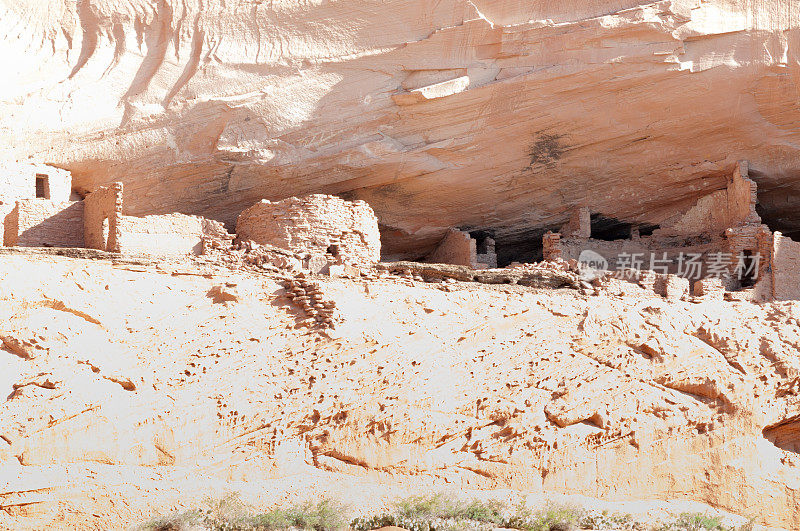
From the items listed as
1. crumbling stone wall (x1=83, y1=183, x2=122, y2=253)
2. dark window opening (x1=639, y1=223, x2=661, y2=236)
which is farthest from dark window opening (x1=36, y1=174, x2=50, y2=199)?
dark window opening (x1=639, y1=223, x2=661, y2=236)

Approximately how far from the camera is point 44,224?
41.9 ft

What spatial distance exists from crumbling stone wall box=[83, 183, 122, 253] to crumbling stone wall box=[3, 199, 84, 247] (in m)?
0.21

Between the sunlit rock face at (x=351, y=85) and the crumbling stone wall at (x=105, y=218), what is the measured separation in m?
0.95

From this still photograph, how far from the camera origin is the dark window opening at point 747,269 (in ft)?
48.6

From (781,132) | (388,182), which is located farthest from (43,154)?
(781,132)

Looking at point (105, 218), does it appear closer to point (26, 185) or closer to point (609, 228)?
point (26, 185)

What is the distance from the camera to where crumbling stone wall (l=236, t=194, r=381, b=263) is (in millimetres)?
12773

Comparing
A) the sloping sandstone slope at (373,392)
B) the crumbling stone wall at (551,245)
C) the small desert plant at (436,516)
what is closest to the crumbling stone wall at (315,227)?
the sloping sandstone slope at (373,392)

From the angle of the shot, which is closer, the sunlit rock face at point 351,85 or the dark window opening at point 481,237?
the sunlit rock face at point 351,85

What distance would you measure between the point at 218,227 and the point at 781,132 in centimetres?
852

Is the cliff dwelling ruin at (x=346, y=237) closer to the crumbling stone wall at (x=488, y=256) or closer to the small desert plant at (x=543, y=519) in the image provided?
the crumbling stone wall at (x=488, y=256)

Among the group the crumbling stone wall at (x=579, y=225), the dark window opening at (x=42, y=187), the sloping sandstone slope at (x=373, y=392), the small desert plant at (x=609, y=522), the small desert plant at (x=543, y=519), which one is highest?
the dark window opening at (x=42, y=187)

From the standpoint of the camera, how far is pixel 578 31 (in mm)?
13703

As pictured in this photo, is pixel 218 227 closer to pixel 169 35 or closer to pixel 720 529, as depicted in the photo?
pixel 169 35
